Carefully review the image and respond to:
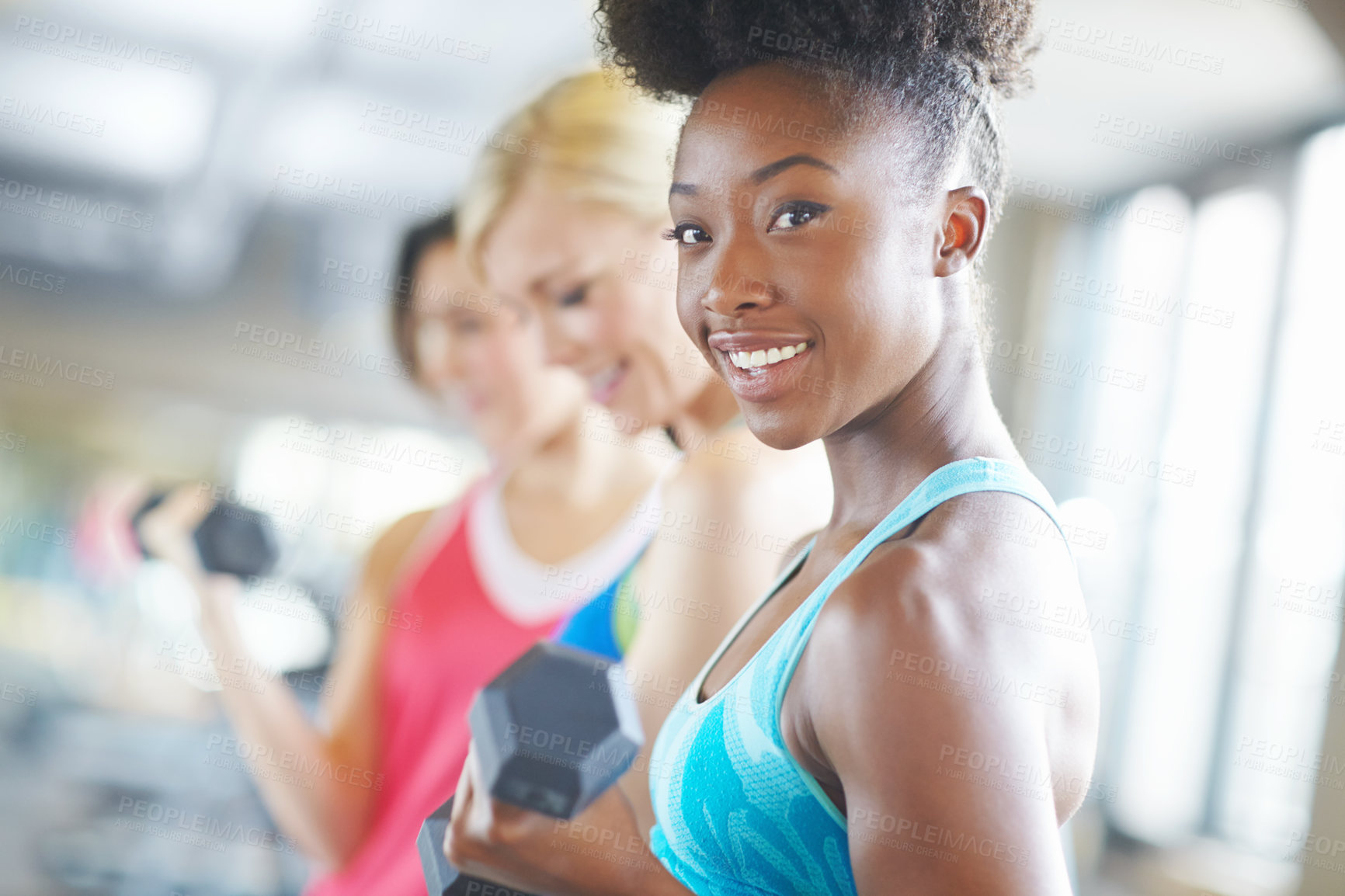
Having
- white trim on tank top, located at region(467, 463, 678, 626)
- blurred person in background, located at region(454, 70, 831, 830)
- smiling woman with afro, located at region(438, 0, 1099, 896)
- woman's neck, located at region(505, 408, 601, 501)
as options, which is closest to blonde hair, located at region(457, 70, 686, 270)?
blurred person in background, located at region(454, 70, 831, 830)

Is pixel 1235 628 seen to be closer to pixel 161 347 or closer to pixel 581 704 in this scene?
pixel 581 704

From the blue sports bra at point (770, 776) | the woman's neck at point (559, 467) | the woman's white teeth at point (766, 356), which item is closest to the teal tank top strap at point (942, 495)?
the blue sports bra at point (770, 776)

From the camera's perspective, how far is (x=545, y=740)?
2.81 ft

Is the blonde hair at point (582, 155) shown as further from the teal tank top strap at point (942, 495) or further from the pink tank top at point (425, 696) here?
the teal tank top strap at point (942, 495)

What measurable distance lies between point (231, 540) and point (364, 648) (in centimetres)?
29

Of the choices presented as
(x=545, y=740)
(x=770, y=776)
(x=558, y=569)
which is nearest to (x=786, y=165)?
(x=770, y=776)

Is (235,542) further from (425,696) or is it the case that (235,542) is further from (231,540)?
(425,696)

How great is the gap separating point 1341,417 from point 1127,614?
2.13ft

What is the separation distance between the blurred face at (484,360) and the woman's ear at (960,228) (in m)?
1.13

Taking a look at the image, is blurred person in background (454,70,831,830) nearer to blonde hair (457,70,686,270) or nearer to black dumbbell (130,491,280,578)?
blonde hair (457,70,686,270)

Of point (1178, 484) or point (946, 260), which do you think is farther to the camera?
point (1178, 484)

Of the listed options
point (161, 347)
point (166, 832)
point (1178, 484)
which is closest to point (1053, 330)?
point (1178, 484)

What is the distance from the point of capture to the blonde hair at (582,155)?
66.2 inches

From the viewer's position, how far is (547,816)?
2.83 ft
